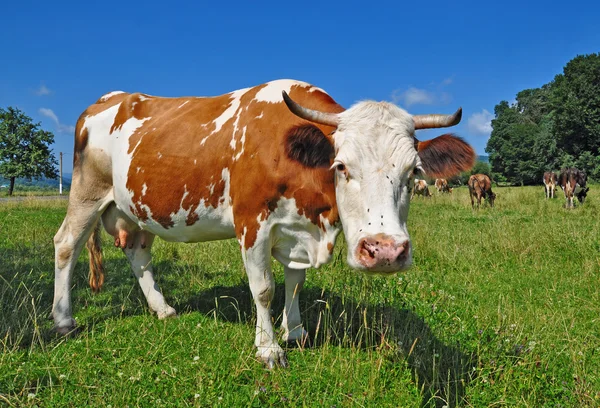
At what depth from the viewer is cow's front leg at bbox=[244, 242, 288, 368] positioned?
3.71 meters

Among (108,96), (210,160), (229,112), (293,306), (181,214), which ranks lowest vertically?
(293,306)

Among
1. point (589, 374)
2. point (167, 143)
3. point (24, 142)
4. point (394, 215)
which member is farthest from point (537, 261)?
point (24, 142)

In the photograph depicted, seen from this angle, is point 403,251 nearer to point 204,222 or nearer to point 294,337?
point 294,337

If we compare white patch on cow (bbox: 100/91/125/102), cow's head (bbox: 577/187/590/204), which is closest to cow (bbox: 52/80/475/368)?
white patch on cow (bbox: 100/91/125/102)

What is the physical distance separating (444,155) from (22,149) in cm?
5336

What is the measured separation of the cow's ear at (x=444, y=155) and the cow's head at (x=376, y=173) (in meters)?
0.16

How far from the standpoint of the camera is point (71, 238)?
4977 mm

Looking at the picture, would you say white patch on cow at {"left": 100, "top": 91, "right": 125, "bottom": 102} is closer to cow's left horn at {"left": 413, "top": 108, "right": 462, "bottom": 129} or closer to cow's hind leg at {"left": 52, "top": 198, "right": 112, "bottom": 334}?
cow's hind leg at {"left": 52, "top": 198, "right": 112, "bottom": 334}

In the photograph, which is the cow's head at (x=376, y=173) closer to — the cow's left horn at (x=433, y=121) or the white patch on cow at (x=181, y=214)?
the cow's left horn at (x=433, y=121)

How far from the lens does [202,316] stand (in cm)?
480

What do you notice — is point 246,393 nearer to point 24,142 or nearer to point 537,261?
point 537,261

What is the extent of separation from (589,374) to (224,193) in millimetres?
3300

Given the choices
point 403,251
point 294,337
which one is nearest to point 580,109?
point 294,337

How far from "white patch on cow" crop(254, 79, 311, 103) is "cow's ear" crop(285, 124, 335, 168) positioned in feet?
2.29
